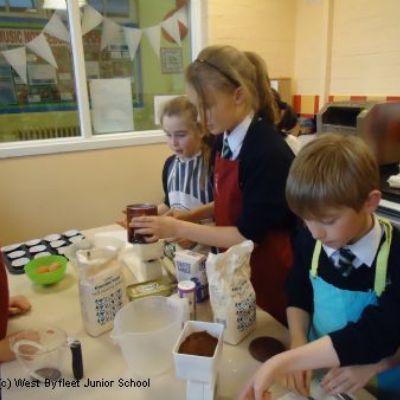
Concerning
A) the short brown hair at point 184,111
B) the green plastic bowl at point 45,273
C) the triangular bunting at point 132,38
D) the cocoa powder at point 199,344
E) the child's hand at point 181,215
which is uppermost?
the triangular bunting at point 132,38

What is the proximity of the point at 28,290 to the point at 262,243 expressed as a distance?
2.32ft

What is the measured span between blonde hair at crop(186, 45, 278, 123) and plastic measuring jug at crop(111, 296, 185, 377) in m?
0.55

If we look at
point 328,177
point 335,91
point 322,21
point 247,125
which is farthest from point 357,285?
point 322,21

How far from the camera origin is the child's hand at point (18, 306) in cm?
101

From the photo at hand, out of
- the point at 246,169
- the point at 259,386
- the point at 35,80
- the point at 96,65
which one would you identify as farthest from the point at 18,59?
the point at 259,386

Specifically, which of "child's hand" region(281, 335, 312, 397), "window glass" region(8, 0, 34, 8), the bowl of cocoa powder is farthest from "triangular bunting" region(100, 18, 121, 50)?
"child's hand" region(281, 335, 312, 397)

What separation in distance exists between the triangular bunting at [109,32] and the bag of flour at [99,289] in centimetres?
205

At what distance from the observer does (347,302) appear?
79cm

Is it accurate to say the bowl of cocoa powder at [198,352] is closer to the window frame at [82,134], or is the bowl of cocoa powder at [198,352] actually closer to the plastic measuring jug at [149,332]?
the plastic measuring jug at [149,332]

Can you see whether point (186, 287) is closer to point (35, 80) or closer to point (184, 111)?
point (184, 111)

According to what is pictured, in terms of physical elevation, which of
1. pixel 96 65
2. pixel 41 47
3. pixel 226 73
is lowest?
Result: pixel 226 73

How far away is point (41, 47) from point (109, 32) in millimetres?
454

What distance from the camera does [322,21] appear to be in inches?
105

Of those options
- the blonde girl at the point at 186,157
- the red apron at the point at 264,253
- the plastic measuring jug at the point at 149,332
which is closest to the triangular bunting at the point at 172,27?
the blonde girl at the point at 186,157
